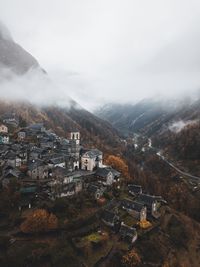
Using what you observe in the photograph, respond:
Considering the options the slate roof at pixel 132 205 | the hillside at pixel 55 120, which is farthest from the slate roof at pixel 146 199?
the hillside at pixel 55 120

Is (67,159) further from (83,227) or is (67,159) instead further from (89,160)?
(83,227)

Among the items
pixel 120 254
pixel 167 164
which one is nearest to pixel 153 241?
pixel 120 254

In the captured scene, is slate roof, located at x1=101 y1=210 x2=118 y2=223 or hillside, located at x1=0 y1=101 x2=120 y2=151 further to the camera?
hillside, located at x1=0 y1=101 x2=120 y2=151

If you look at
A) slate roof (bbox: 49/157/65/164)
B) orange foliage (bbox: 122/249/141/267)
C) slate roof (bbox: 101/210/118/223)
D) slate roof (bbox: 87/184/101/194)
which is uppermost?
slate roof (bbox: 49/157/65/164)

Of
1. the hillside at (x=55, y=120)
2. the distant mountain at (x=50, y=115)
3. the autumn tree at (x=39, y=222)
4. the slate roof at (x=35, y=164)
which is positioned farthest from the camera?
the distant mountain at (x=50, y=115)

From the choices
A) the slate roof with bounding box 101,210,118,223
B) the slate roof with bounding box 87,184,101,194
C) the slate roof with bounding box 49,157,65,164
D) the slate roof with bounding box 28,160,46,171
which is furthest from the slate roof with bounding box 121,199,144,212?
the slate roof with bounding box 28,160,46,171

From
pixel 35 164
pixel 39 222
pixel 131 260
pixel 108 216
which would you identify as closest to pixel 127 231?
pixel 108 216

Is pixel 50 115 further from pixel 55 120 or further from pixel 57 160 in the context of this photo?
pixel 57 160

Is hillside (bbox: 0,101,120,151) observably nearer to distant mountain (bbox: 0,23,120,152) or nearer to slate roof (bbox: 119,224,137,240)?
distant mountain (bbox: 0,23,120,152)

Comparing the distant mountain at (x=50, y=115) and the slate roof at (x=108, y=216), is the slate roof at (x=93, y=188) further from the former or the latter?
the distant mountain at (x=50, y=115)
